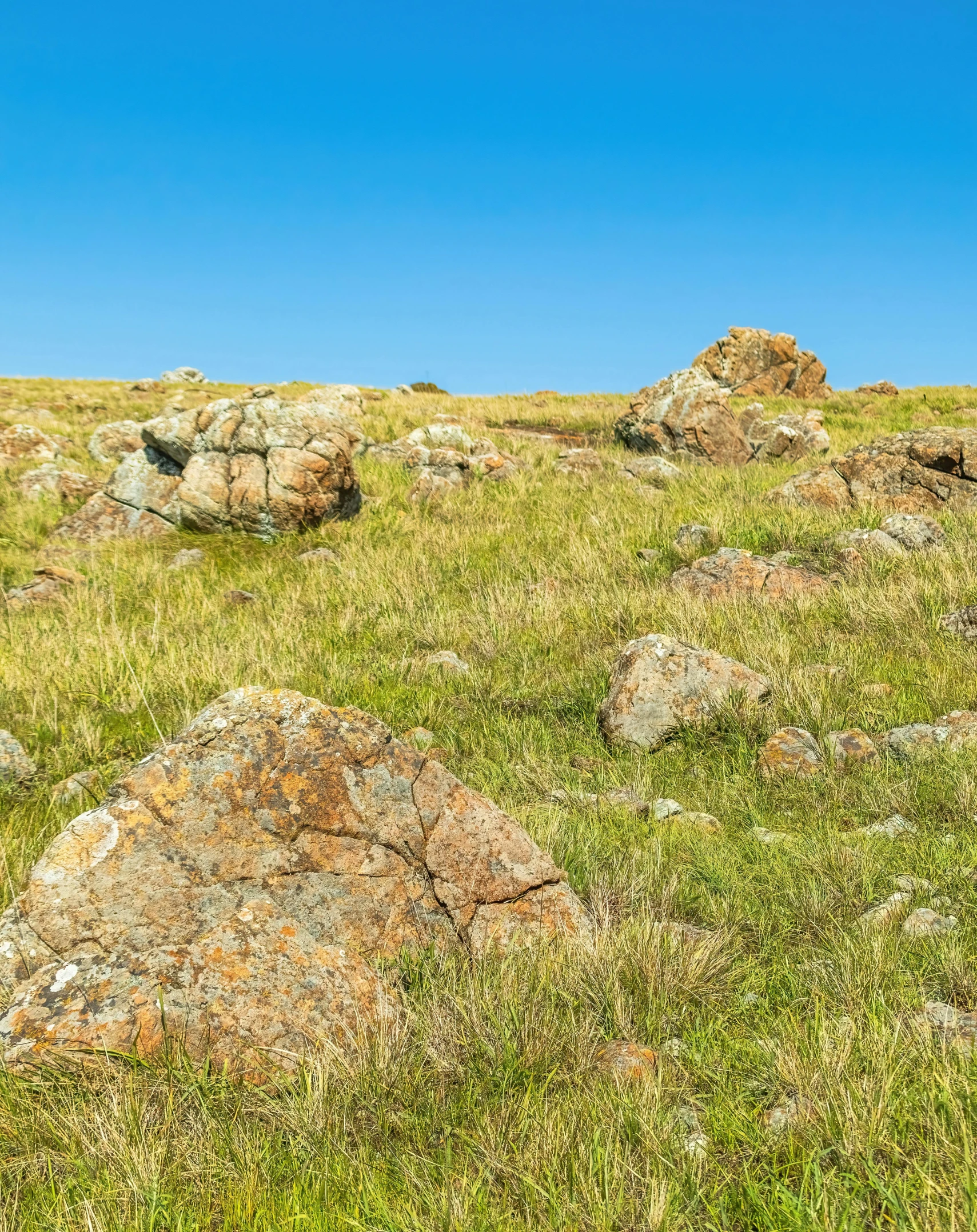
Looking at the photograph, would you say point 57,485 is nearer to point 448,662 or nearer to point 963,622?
point 448,662

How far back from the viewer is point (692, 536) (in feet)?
27.7

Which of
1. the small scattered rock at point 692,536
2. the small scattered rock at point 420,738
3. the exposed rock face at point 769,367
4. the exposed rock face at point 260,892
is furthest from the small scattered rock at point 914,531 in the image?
the exposed rock face at point 769,367

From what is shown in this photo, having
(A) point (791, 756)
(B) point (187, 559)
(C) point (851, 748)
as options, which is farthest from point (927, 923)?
(B) point (187, 559)

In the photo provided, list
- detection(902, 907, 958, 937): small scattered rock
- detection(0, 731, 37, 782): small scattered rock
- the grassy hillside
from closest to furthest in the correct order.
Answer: the grassy hillside < detection(902, 907, 958, 937): small scattered rock < detection(0, 731, 37, 782): small scattered rock

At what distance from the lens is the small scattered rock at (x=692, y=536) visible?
8.32m

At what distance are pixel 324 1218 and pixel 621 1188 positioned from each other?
0.61 metres

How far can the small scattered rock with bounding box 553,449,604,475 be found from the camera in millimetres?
13312

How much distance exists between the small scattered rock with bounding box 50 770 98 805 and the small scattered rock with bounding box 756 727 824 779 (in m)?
3.36

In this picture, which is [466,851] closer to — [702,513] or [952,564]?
[952,564]

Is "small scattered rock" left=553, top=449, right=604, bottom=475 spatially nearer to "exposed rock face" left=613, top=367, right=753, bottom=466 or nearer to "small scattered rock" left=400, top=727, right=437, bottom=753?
"exposed rock face" left=613, top=367, right=753, bottom=466

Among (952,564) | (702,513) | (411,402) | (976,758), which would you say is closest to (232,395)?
(411,402)

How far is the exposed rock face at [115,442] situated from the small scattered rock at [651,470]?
8.40 meters

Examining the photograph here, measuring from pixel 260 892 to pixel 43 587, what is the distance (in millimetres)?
6232

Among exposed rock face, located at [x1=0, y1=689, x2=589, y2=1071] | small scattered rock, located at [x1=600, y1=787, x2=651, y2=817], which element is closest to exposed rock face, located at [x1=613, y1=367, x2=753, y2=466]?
small scattered rock, located at [x1=600, y1=787, x2=651, y2=817]
